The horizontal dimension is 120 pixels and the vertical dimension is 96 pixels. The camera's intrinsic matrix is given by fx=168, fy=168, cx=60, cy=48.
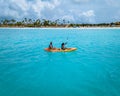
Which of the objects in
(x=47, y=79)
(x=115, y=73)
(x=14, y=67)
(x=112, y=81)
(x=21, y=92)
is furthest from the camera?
(x=14, y=67)

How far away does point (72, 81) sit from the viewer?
12008 mm

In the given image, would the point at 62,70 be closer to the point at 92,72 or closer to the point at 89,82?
the point at 92,72

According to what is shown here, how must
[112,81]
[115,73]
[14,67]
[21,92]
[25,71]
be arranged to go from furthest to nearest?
[14,67] → [25,71] → [115,73] → [112,81] → [21,92]

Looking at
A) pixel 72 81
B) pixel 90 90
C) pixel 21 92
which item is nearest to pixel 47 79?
pixel 72 81

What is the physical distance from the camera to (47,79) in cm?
1248

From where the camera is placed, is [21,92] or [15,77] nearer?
[21,92]

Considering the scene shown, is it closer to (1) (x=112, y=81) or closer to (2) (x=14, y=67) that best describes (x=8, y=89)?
(2) (x=14, y=67)

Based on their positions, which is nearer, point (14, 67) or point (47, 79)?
point (47, 79)

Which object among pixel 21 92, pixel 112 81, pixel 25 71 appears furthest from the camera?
pixel 25 71

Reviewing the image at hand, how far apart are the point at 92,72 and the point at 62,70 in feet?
Result: 8.64

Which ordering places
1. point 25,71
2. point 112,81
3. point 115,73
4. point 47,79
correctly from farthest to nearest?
point 25,71, point 115,73, point 47,79, point 112,81

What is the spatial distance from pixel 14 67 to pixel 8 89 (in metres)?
5.26

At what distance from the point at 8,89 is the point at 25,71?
13.0 ft

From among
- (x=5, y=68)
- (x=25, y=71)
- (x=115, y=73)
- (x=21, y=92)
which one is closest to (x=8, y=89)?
(x=21, y=92)
